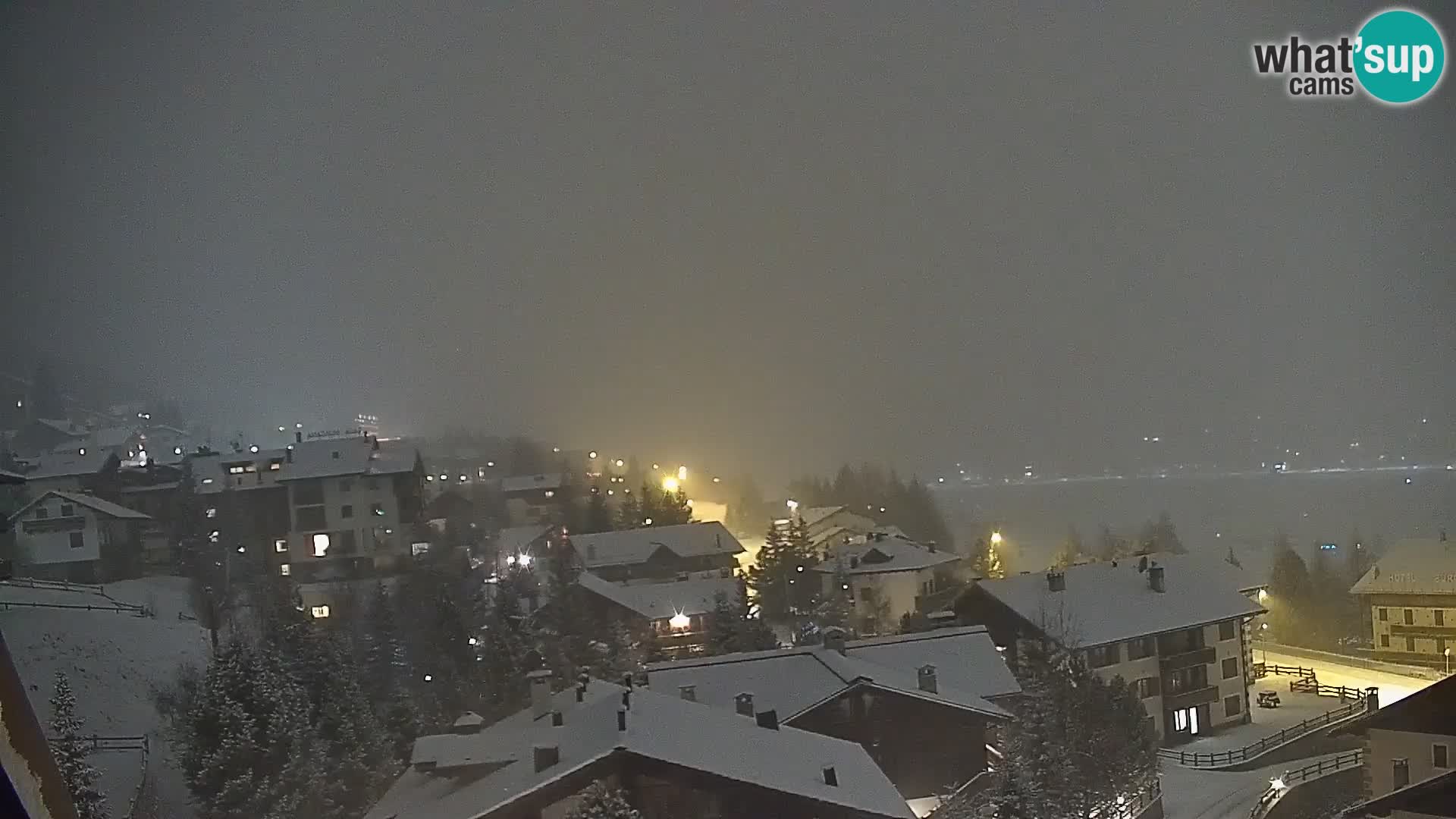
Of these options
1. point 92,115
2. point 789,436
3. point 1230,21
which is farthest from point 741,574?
point 92,115

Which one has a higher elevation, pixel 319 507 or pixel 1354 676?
pixel 319 507

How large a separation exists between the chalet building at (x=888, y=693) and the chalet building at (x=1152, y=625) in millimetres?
152

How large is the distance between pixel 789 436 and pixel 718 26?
1372mm

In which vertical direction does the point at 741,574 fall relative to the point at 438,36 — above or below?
below

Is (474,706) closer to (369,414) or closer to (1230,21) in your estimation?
(369,414)

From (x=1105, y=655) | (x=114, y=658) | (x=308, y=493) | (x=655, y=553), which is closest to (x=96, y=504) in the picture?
(x=114, y=658)

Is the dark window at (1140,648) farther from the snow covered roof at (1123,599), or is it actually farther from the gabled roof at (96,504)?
the gabled roof at (96,504)

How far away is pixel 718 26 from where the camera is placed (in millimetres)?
3244

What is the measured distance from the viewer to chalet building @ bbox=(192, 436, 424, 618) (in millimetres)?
3055

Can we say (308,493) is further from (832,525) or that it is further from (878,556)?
(878,556)

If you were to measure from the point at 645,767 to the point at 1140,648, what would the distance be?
1.53 m

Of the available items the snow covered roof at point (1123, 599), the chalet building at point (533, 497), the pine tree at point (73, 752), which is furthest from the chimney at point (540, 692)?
the snow covered roof at point (1123, 599)

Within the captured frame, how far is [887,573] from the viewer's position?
306 cm

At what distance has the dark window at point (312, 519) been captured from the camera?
3080 mm
